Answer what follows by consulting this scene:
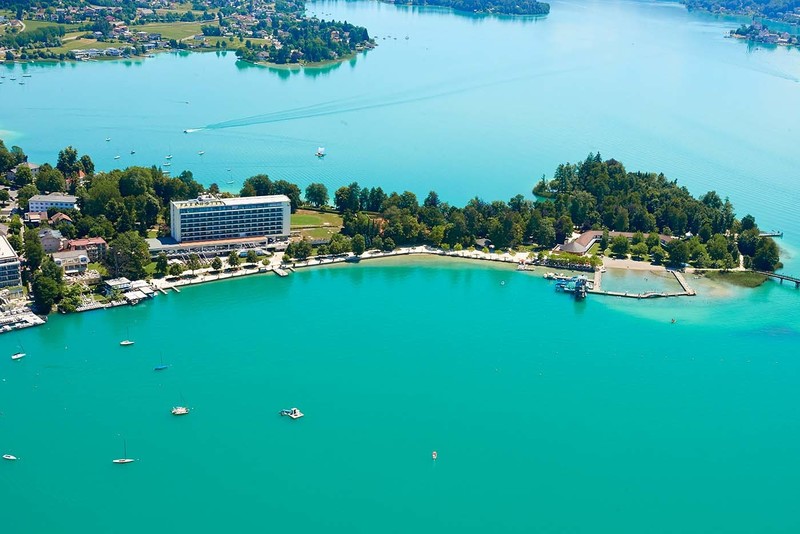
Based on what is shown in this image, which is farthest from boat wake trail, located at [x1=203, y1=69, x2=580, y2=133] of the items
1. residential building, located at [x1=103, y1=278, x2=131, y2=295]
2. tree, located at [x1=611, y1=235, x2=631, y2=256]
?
tree, located at [x1=611, y1=235, x2=631, y2=256]

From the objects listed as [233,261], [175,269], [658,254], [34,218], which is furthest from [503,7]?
[175,269]

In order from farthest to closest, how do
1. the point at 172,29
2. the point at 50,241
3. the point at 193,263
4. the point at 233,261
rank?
the point at 172,29 → the point at 233,261 → the point at 50,241 → the point at 193,263

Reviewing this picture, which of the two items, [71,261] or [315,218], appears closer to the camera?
[71,261]

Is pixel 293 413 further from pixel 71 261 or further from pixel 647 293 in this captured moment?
pixel 647 293

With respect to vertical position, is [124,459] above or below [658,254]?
below

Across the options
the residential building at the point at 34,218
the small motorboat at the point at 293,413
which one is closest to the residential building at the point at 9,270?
the residential building at the point at 34,218

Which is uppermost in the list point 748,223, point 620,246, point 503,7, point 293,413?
point 503,7

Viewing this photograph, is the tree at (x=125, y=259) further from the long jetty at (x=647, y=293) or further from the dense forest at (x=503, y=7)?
the dense forest at (x=503, y=7)

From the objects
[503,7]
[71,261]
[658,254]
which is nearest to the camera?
[71,261]
